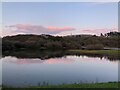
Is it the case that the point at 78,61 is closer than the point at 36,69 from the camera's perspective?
No

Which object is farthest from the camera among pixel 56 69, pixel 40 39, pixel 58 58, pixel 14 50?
pixel 58 58

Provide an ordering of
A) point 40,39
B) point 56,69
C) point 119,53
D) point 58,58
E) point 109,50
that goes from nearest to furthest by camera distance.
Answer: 1. point 56,69
2. point 40,39
3. point 58,58
4. point 109,50
5. point 119,53

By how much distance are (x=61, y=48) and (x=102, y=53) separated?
30.5ft

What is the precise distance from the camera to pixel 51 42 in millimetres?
28562

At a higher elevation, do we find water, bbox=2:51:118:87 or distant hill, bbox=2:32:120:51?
distant hill, bbox=2:32:120:51

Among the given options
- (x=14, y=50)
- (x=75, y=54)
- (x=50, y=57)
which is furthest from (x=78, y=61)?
(x=14, y=50)

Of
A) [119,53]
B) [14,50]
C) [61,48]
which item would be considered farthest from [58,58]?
[119,53]

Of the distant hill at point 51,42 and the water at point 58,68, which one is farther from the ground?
the distant hill at point 51,42

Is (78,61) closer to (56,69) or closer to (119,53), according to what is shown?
(56,69)

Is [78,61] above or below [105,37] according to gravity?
below

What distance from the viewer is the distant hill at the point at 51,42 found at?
2516 centimetres

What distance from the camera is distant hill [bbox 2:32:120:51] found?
82.5 feet

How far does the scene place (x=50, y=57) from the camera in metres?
33.1

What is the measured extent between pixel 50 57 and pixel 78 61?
3.25 metres
